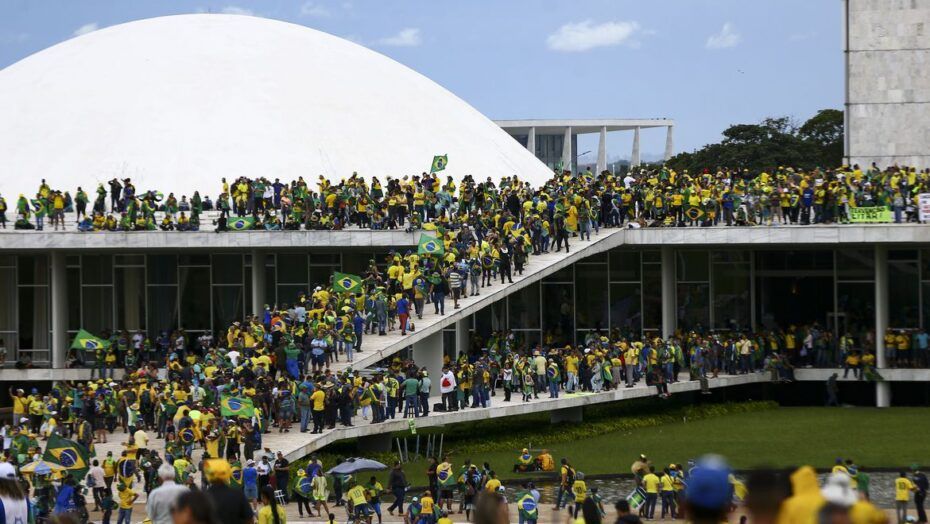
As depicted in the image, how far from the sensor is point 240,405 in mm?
25391

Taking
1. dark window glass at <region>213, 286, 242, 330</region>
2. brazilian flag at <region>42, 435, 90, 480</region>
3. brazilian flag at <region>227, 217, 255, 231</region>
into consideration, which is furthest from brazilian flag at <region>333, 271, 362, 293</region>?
brazilian flag at <region>42, 435, 90, 480</region>

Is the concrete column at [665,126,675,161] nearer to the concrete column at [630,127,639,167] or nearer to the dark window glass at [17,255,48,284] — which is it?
the concrete column at [630,127,639,167]

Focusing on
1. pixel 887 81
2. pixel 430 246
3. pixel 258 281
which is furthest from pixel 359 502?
pixel 887 81

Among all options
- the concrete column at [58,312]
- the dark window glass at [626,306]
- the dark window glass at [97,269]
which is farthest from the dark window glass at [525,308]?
the concrete column at [58,312]

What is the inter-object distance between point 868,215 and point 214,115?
815 inches

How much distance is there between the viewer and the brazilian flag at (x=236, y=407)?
25.3m

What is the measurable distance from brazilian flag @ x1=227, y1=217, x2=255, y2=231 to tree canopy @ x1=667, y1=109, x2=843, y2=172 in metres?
41.5

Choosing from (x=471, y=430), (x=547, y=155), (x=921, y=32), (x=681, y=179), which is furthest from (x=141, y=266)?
(x=547, y=155)

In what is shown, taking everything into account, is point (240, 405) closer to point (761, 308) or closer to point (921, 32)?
point (761, 308)

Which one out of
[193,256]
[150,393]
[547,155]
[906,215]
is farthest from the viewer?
[547,155]

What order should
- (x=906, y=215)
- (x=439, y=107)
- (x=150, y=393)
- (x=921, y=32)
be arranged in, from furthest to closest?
(x=439, y=107) → (x=921, y=32) → (x=906, y=215) → (x=150, y=393)

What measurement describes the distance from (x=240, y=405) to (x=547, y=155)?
90.7 meters

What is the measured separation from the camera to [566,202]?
3700 cm

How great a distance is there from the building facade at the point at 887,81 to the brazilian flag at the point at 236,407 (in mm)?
26677
